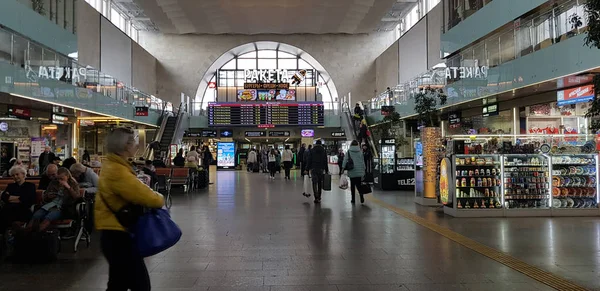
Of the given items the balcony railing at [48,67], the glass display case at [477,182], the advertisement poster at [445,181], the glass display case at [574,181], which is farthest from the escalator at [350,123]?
the glass display case at [574,181]

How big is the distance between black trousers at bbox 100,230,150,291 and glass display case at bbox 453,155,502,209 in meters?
7.65

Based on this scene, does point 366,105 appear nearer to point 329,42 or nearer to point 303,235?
point 329,42

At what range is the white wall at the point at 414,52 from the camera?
27.6m

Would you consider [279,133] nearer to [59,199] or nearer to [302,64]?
[302,64]

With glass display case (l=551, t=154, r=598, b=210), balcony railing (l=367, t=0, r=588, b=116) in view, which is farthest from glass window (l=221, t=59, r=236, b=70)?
glass display case (l=551, t=154, r=598, b=210)

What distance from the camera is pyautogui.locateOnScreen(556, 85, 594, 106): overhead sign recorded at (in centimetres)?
1188

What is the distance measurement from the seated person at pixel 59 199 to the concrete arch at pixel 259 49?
34.4 metres

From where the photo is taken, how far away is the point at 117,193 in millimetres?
3041

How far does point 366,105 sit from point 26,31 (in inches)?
769

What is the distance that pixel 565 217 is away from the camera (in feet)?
31.1

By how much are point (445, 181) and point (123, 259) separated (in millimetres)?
8001

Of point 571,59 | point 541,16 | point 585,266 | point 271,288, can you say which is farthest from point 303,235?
point 541,16

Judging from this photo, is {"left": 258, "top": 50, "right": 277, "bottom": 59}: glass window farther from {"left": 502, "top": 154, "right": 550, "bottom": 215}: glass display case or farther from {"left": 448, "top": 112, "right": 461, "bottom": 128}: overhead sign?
{"left": 502, "top": 154, "right": 550, "bottom": 215}: glass display case

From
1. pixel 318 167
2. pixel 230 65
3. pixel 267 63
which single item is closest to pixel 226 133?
pixel 230 65
